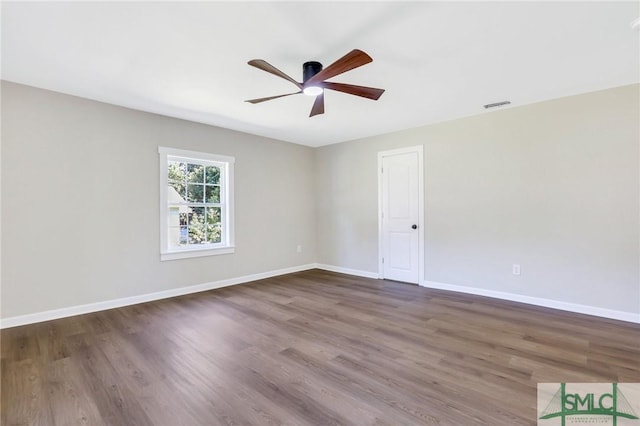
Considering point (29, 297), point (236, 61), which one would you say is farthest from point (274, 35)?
point (29, 297)

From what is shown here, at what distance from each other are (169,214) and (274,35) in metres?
3.04

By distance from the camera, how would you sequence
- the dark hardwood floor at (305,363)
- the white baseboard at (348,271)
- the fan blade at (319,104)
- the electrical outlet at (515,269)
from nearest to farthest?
the dark hardwood floor at (305,363) < the fan blade at (319,104) < the electrical outlet at (515,269) < the white baseboard at (348,271)

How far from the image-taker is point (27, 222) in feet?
10.4

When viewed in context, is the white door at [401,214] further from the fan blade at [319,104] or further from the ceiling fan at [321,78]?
the ceiling fan at [321,78]

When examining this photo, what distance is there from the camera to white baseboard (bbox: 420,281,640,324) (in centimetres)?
316

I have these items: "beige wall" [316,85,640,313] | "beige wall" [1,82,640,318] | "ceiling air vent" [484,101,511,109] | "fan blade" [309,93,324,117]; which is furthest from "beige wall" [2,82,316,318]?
"ceiling air vent" [484,101,511,109]

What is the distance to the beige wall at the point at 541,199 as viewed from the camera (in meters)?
3.19

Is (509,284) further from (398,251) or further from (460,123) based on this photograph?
(460,123)

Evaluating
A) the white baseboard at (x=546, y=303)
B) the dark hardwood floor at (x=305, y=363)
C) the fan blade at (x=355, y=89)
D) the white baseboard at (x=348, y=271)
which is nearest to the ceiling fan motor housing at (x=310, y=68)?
the fan blade at (x=355, y=89)

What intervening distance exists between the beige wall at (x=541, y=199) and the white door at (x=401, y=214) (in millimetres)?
158

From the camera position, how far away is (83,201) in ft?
11.5

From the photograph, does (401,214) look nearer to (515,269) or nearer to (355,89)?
(515,269)

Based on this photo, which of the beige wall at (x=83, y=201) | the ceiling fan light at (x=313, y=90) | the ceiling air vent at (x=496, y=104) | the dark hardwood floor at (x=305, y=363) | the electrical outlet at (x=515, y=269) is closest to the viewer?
the dark hardwood floor at (x=305, y=363)

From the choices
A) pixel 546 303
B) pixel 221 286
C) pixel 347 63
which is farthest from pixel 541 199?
pixel 221 286
